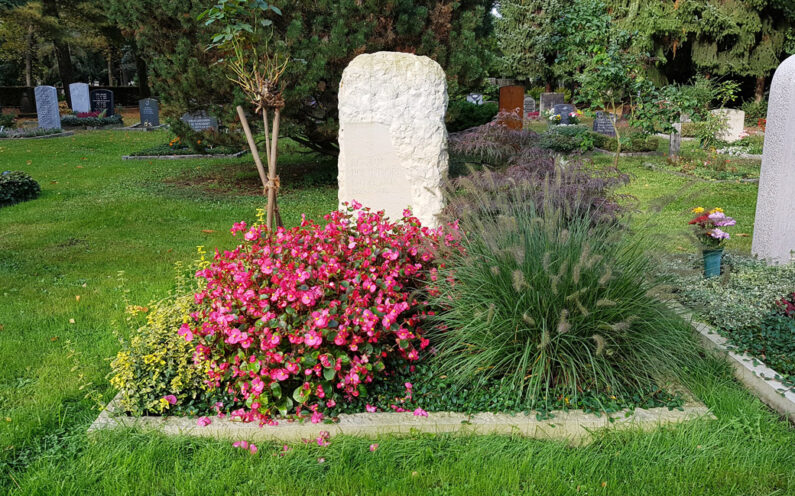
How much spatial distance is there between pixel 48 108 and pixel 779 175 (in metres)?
A: 20.6

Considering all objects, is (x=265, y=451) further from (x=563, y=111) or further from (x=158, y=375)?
(x=563, y=111)

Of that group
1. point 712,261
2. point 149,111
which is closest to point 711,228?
point 712,261

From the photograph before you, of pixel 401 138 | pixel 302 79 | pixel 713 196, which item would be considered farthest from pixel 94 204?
pixel 713 196

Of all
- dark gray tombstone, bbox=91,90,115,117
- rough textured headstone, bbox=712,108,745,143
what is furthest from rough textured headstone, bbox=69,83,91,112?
rough textured headstone, bbox=712,108,745,143

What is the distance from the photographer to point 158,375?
11.0 ft

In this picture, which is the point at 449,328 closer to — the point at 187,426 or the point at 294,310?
the point at 294,310

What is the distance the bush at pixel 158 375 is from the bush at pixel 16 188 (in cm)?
702

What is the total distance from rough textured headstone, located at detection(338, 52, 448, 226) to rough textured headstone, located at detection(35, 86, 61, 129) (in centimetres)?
1734

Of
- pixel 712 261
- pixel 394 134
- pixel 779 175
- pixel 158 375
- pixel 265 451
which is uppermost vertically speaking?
pixel 394 134

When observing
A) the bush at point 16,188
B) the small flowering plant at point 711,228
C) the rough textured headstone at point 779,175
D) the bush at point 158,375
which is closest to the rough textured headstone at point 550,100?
the bush at point 16,188

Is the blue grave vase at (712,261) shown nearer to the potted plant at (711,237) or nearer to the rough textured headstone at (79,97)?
the potted plant at (711,237)

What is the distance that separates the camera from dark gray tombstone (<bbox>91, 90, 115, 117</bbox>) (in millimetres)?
24078

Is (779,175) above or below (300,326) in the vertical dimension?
above

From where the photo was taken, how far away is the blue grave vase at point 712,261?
4773mm
